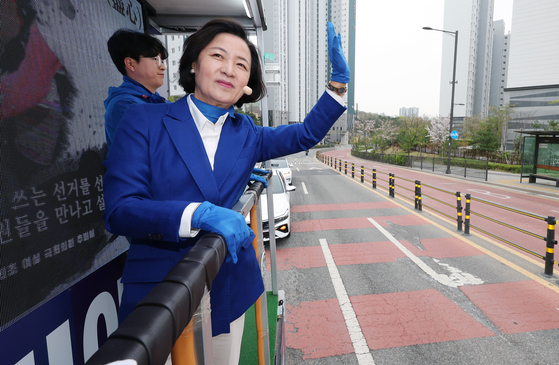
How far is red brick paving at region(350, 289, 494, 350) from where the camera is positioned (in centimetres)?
356

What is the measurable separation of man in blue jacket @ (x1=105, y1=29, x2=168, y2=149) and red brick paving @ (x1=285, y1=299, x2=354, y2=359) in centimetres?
296

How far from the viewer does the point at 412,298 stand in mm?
4465

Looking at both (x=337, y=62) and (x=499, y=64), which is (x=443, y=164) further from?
(x=499, y=64)

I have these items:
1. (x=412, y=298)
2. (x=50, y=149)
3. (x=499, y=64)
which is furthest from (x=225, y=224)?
(x=499, y=64)

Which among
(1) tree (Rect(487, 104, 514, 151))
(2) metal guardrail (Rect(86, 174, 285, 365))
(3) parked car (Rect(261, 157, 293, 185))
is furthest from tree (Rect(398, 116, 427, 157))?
(2) metal guardrail (Rect(86, 174, 285, 365))

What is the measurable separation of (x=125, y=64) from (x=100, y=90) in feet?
1.19

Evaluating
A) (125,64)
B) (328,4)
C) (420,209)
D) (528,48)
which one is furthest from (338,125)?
(125,64)

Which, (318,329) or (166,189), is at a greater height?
(166,189)

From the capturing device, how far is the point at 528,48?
56.0 m

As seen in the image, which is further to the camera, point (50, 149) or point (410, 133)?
point (410, 133)

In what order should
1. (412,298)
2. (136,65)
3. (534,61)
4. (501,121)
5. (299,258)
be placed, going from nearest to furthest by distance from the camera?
(136,65), (412,298), (299,258), (501,121), (534,61)

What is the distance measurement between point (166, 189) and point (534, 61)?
242 ft

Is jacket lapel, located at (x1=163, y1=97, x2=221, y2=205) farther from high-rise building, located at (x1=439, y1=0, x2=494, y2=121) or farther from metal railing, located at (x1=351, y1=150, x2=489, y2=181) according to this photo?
high-rise building, located at (x1=439, y1=0, x2=494, y2=121)

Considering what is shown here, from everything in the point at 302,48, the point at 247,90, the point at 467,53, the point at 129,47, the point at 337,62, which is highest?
the point at 302,48
